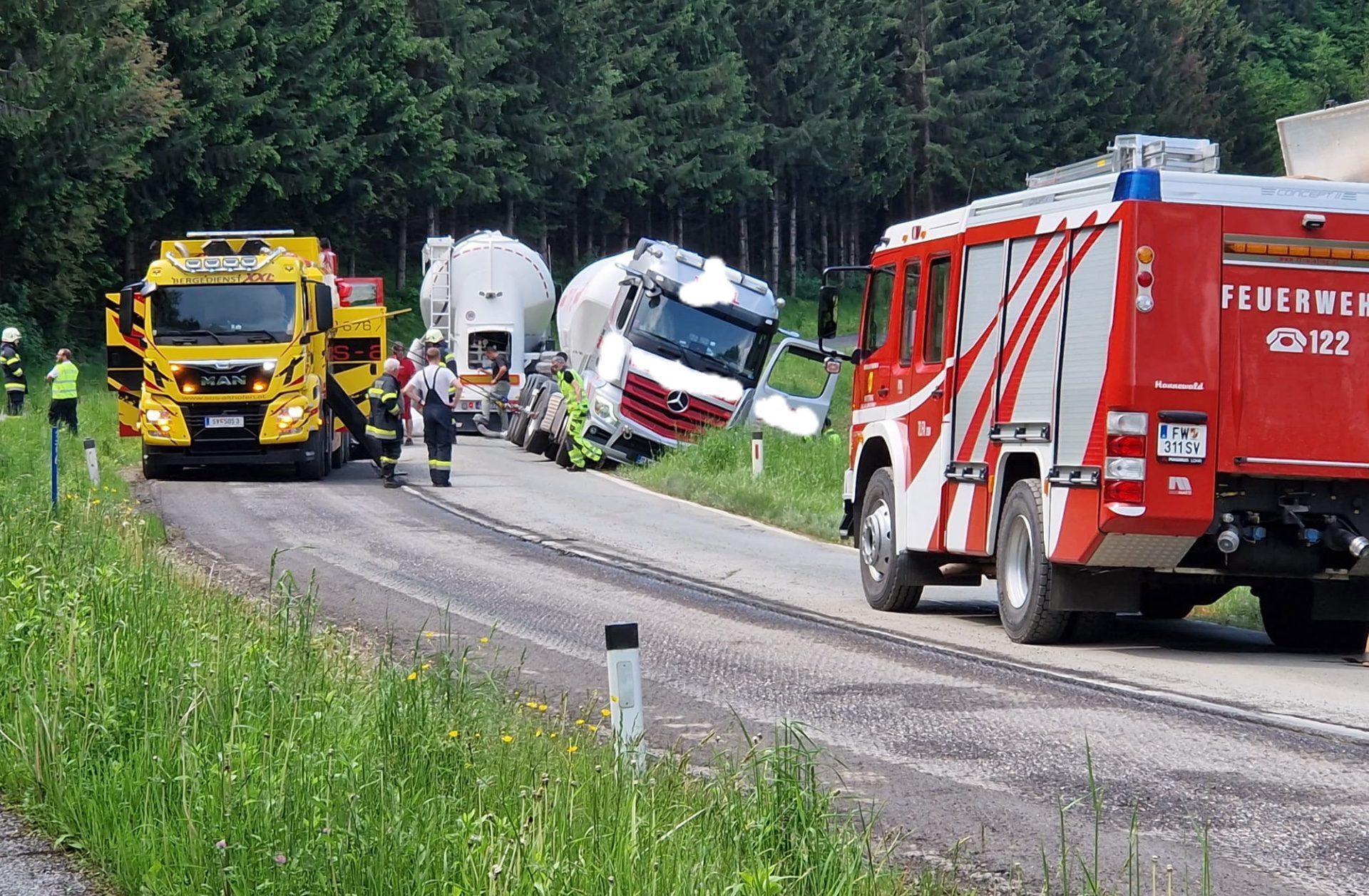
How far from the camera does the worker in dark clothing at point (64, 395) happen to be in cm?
2769

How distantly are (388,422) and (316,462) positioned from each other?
1.92 metres

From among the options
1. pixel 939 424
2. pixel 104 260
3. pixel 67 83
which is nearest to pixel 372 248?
pixel 104 260

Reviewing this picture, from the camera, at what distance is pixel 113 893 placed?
18.0 feet

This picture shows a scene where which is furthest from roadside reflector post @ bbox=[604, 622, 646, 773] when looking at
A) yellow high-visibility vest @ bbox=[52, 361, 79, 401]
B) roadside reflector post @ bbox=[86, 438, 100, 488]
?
yellow high-visibility vest @ bbox=[52, 361, 79, 401]

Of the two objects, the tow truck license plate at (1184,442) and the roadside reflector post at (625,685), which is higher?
the tow truck license plate at (1184,442)

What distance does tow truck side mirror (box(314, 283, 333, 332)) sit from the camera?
78.7 ft

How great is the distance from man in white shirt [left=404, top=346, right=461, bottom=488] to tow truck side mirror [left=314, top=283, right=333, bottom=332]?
1356 mm

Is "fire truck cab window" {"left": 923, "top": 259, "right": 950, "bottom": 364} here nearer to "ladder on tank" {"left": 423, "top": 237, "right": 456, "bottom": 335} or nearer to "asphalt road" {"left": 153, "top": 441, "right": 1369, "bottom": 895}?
"asphalt road" {"left": 153, "top": 441, "right": 1369, "bottom": 895}

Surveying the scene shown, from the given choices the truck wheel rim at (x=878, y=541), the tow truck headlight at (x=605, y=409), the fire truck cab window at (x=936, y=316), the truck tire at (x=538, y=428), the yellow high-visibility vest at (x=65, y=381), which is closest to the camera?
the fire truck cab window at (x=936, y=316)

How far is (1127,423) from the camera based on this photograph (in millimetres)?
10172

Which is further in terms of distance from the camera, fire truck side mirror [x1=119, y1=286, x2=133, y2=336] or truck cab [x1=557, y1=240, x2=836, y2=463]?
truck cab [x1=557, y1=240, x2=836, y2=463]

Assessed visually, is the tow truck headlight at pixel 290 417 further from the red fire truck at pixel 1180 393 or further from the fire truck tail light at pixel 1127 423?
the fire truck tail light at pixel 1127 423

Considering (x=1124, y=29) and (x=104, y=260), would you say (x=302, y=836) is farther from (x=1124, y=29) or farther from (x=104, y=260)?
(x=1124, y=29)

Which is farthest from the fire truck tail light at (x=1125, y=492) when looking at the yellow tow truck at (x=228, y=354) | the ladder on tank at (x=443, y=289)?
the ladder on tank at (x=443, y=289)
